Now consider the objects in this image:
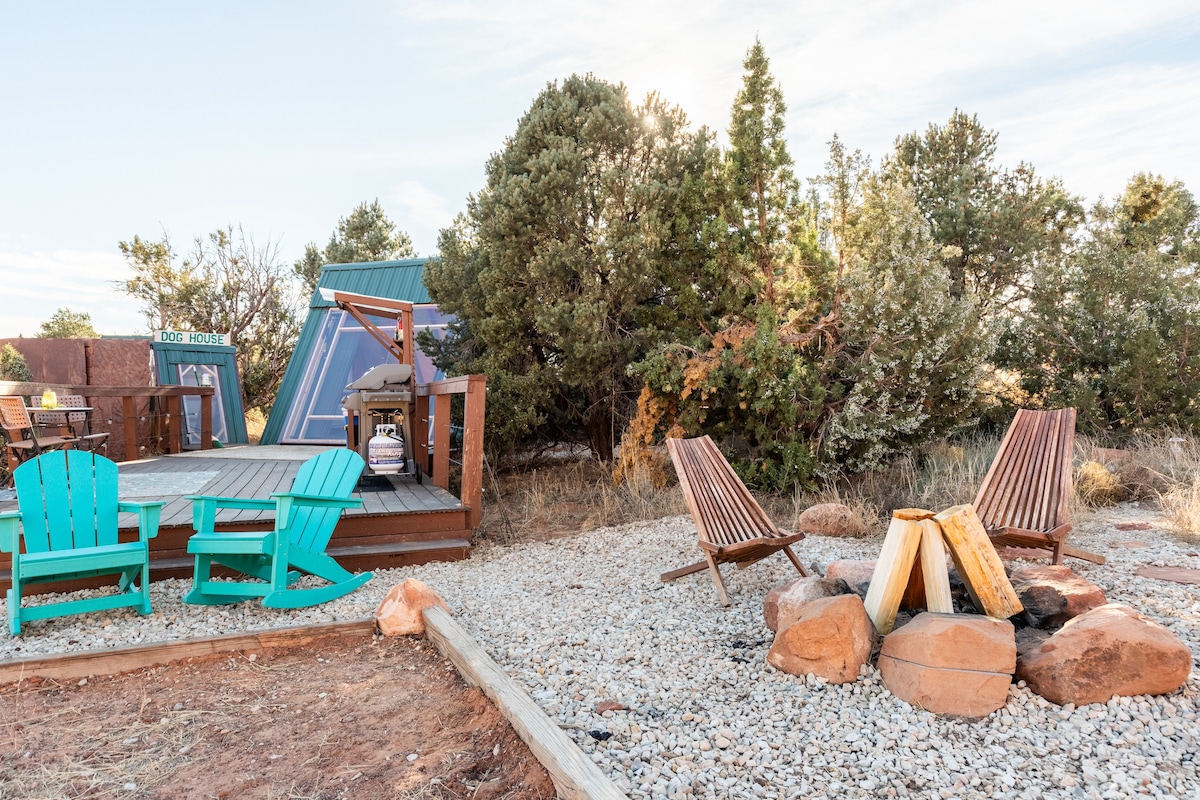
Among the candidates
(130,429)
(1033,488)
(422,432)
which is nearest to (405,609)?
(1033,488)

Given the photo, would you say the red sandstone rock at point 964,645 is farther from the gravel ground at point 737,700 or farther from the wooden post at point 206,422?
the wooden post at point 206,422

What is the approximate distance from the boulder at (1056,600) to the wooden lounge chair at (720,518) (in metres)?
1.17

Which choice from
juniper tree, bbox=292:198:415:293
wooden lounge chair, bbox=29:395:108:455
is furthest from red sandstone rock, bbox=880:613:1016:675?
juniper tree, bbox=292:198:415:293

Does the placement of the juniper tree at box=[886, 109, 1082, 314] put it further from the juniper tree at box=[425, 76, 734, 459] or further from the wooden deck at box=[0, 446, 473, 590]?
the wooden deck at box=[0, 446, 473, 590]

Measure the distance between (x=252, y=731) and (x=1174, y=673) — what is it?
3228mm

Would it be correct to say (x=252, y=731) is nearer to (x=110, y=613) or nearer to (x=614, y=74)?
(x=110, y=613)

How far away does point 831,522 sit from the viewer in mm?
5398

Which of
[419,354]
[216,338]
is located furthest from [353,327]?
[216,338]

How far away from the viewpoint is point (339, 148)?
1278cm

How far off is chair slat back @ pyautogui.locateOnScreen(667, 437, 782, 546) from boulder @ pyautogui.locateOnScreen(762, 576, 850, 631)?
696mm

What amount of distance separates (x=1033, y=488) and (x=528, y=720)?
3.81 meters

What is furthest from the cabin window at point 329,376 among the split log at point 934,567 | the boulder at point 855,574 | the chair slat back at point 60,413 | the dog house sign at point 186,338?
the split log at point 934,567

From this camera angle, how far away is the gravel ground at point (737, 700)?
2105 millimetres

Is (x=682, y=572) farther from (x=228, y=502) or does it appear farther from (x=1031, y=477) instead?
(x=228, y=502)
